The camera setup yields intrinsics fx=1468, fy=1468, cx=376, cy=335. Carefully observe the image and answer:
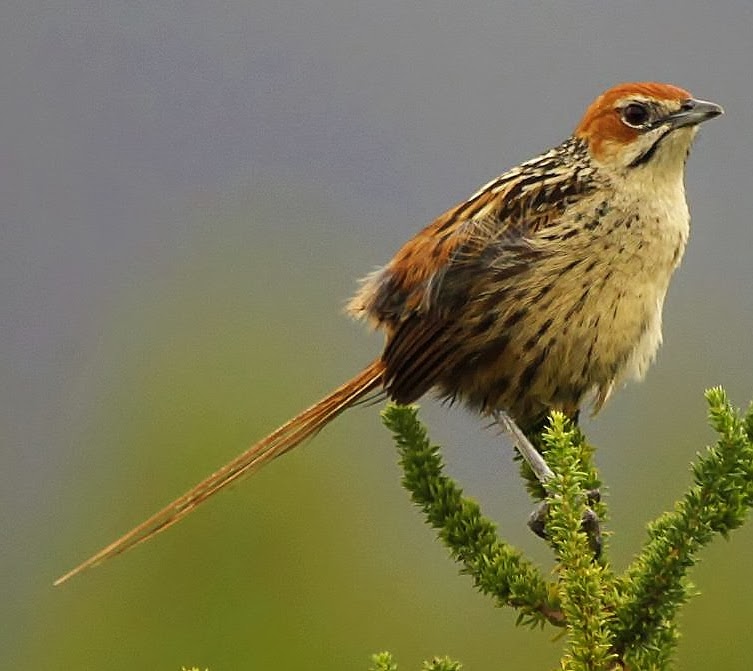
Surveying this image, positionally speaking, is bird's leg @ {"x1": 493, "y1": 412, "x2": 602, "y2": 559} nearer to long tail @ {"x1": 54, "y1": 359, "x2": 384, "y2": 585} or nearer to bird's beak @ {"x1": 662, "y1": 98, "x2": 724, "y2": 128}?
long tail @ {"x1": 54, "y1": 359, "x2": 384, "y2": 585}

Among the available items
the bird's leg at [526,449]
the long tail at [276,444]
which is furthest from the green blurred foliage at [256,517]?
the bird's leg at [526,449]

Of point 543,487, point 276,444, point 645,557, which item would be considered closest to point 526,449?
point 543,487

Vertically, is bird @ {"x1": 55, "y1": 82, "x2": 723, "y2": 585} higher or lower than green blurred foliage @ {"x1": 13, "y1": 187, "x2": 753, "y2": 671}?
lower

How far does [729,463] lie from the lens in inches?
125

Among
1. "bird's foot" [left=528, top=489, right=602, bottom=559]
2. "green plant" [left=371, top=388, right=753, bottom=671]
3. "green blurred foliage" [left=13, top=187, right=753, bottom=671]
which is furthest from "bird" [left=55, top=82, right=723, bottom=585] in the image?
"green blurred foliage" [left=13, top=187, right=753, bottom=671]

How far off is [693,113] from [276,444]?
1616 millimetres

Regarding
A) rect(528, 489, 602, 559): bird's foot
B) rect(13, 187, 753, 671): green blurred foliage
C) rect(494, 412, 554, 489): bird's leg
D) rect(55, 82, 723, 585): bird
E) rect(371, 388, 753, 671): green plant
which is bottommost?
rect(371, 388, 753, 671): green plant

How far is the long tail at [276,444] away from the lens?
4227 millimetres

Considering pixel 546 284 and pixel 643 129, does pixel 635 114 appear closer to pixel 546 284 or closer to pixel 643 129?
pixel 643 129

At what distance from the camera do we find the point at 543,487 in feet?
13.1

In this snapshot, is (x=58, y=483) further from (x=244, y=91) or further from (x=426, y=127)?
(x=244, y=91)

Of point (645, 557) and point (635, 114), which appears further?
point (635, 114)

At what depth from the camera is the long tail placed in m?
4.23

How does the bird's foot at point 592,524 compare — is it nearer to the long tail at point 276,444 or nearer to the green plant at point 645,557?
the green plant at point 645,557
